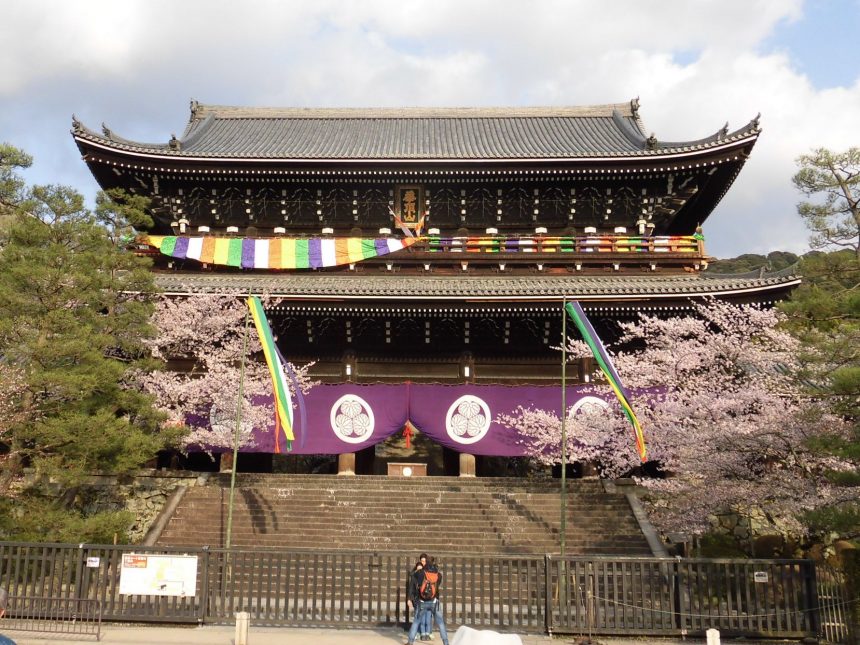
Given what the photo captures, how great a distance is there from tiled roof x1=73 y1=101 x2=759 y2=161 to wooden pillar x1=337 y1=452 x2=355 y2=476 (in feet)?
29.8

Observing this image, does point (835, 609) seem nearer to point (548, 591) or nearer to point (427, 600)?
point (548, 591)

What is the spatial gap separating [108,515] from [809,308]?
1372cm

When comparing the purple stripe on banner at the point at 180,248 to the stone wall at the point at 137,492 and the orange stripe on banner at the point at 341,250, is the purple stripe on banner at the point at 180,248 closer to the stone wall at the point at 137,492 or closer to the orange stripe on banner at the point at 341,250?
the orange stripe on banner at the point at 341,250

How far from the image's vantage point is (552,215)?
20.6 metres

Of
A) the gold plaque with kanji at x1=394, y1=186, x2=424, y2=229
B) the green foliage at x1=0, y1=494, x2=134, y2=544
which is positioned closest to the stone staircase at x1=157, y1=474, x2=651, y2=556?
the green foliage at x1=0, y1=494, x2=134, y2=544

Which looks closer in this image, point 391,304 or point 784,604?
point 784,604

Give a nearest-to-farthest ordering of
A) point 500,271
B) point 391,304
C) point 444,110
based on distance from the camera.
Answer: point 391,304, point 500,271, point 444,110

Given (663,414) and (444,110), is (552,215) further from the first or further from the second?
(444,110)

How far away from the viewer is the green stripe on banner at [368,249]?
19.6m

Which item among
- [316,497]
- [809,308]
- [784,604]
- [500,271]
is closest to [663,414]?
[809,308]

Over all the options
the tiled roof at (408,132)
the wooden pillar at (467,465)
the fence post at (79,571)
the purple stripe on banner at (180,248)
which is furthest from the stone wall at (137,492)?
the tiled roof at (408,132)

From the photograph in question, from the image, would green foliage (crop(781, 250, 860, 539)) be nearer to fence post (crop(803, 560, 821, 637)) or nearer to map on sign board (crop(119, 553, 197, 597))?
fence post (crop(803, 560, 821, 637))

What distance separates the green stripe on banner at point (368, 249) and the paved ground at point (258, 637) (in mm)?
12002

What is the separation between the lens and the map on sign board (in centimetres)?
953
